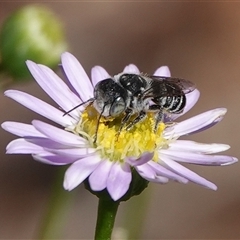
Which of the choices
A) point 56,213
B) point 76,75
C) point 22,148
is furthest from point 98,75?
point 22,148

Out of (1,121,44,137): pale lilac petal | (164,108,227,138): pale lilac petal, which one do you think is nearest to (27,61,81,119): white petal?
(1,121,44,137): pale lilac petal

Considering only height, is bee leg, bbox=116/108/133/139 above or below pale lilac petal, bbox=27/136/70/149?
above

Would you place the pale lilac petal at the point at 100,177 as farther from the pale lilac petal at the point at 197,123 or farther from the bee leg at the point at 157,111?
the pale lilac petal at the point at 197,123

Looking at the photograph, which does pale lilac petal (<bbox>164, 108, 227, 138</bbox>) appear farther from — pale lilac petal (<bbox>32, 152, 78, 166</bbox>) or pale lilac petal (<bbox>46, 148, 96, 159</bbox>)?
pale lilac petal (<bbox>32, 152, 78, 166</bbox>)

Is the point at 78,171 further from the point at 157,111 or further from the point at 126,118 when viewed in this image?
the point at 157,111

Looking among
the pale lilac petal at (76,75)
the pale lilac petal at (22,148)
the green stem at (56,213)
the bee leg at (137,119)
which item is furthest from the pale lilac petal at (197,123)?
the pale lilac petal at (22,148)

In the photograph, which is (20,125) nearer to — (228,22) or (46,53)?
(46,53)
